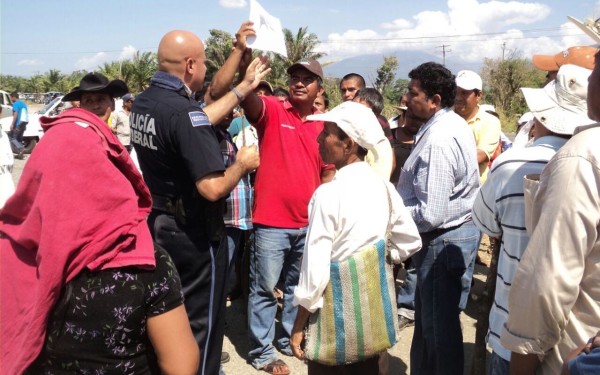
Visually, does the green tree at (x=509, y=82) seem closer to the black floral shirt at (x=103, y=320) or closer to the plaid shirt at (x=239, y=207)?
the plaid shirt at (x=239, y=207)

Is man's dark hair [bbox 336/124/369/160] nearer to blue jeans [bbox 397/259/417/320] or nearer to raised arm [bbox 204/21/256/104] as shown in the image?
raised arm [bbox 204/21/256/104]

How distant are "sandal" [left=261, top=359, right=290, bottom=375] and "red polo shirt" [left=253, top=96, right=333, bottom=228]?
1.06 meters

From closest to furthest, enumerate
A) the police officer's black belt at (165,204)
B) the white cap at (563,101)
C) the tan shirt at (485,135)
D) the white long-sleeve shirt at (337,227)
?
the white cap at (563,101), the white long-sleeve shirt at (337,227), the police officer's black belt at (165,204), the tan shirt at (485,135)

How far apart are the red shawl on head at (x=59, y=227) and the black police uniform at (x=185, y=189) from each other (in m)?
0.89

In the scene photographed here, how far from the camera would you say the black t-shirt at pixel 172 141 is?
2525 mm

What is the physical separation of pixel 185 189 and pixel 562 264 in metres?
1.83

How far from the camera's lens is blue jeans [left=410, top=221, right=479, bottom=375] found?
3117 mm

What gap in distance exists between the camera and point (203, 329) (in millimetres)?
2826

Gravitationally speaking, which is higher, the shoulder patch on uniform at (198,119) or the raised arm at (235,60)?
the raised arm at (235,60)

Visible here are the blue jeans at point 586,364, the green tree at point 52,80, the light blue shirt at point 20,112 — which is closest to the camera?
the blue jeans at point 586,364

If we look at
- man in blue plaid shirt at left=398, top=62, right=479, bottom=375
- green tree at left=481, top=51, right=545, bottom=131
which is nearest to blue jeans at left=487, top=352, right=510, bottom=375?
man in blue plaid shirt at left=398, top=62, right=479, bottom=375

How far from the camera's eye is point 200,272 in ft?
9.11

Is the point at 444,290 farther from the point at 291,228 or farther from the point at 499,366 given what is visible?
the point at 291,228

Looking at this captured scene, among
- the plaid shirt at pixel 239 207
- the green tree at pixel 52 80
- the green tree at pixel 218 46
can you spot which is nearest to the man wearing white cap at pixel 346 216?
the plaid shirt at pixel 239 207
